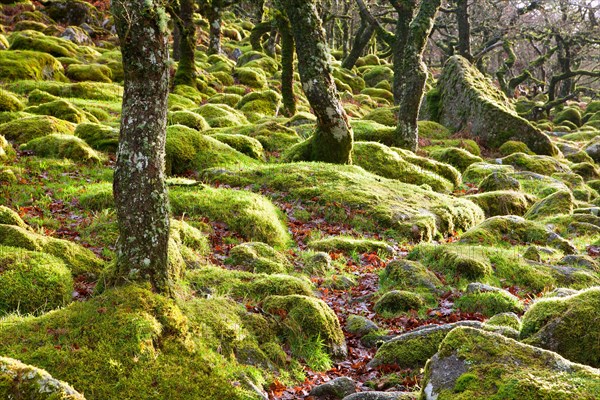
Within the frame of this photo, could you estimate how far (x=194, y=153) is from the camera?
55.4 feet

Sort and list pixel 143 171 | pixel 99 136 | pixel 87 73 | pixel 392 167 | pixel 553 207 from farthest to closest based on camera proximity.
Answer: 1. pixel 87 73
2. pixel 392 167
3. pixel 99 136
4. pixel 553 207
5. pixel 143 171

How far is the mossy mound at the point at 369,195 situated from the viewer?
14828mm

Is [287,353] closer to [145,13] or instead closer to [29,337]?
[29,337]

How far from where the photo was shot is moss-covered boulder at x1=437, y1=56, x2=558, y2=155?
28.5 metres

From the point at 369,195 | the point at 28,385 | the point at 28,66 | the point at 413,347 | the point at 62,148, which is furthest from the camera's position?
the point at 28,66

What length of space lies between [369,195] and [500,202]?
554 centimetres

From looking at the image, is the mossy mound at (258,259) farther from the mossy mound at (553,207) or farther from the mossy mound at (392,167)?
the mossy mound at (553,207)

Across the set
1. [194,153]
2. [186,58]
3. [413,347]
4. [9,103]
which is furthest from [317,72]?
[186,58]

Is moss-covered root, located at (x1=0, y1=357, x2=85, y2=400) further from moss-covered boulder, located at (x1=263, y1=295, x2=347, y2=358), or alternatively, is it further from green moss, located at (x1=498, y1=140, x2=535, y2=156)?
green moss, located at (x1=498, y1=140, x2=535, y2=156)

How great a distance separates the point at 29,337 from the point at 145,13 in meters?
3.81

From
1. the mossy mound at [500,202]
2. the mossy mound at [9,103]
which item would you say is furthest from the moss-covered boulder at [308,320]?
the mossy mound at [9,103]

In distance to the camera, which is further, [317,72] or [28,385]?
[317,72]

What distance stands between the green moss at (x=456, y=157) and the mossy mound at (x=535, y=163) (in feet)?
5.68

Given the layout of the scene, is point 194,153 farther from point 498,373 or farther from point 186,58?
point 186,58
